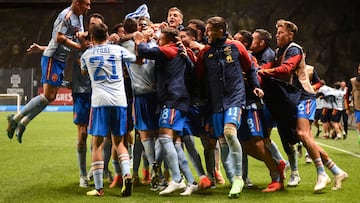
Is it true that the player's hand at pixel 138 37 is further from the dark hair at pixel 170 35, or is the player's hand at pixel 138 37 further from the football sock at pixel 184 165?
the football sock at pixel 184 165

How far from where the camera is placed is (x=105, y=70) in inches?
265

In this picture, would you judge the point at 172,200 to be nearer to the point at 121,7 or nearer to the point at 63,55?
the point at 63,55

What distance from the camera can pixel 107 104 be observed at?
6691mm

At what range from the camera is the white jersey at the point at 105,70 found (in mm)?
6703

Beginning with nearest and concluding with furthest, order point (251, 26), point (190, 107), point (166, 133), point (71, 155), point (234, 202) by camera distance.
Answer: point (234, 202)
point (166, 133)
point (190, 107)
point (71, 155)
point (251, 26)

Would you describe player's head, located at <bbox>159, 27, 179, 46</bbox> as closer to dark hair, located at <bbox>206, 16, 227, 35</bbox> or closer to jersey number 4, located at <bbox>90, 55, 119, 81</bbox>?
dark hair, located at <bbox>206, 16, 227, 35</bbox>

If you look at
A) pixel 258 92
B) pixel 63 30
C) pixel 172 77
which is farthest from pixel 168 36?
A: pixel 63 30

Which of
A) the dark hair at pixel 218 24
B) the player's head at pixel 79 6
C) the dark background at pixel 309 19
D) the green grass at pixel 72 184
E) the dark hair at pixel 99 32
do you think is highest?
the dark background at pixel 309 19

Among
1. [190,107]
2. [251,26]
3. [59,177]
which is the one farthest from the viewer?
[251,26]

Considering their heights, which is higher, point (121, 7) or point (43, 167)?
point (121, 7)

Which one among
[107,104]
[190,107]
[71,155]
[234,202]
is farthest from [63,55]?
[71,155]

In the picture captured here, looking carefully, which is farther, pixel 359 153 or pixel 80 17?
pixel 359 153

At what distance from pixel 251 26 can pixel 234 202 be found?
131ft

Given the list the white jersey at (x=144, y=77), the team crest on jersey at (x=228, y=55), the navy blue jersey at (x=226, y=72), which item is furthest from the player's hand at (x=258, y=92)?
the white jersey at (x=144, y=77)
